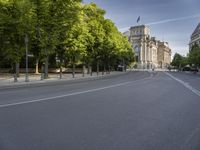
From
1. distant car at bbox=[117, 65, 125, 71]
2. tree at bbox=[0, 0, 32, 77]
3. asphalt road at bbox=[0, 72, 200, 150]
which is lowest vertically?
asphalt road at bbox=[0, 72, 200, 150]

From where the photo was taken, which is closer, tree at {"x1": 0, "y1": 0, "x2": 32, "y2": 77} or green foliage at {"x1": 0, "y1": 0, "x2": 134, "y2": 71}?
tree at {"x1": 0, "y1": 0, "x2": 32, "y2": 77}

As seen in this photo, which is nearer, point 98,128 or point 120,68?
point 98,128

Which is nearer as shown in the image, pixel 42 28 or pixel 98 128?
pixel 98 128

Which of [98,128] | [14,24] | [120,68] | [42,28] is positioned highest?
[42,28]

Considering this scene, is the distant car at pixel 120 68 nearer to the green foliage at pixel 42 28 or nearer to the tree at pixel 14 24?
the green foliage at pixel 42 28

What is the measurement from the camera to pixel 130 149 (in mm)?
5879

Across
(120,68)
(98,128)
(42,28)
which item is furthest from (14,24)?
(120,68)

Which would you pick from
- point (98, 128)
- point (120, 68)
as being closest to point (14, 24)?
point (98, 128)

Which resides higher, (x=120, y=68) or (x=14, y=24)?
(x=14, y=24)

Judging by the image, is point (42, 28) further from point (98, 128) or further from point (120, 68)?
point (120, 68)

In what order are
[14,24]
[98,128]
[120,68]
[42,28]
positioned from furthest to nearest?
[120,68] < [42,28] < [14,24] < [98,128]

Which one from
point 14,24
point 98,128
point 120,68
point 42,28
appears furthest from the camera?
point 120,68

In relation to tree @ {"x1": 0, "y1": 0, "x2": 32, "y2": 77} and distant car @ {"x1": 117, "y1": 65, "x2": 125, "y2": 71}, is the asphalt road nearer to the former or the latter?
tree @ {"x1": 0, "y1": 0, "x2": 32, "y2": 77}

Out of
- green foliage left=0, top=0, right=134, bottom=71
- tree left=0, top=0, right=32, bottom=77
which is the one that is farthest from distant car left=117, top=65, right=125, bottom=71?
tree left=0, top=0, right=32, bottom=77
